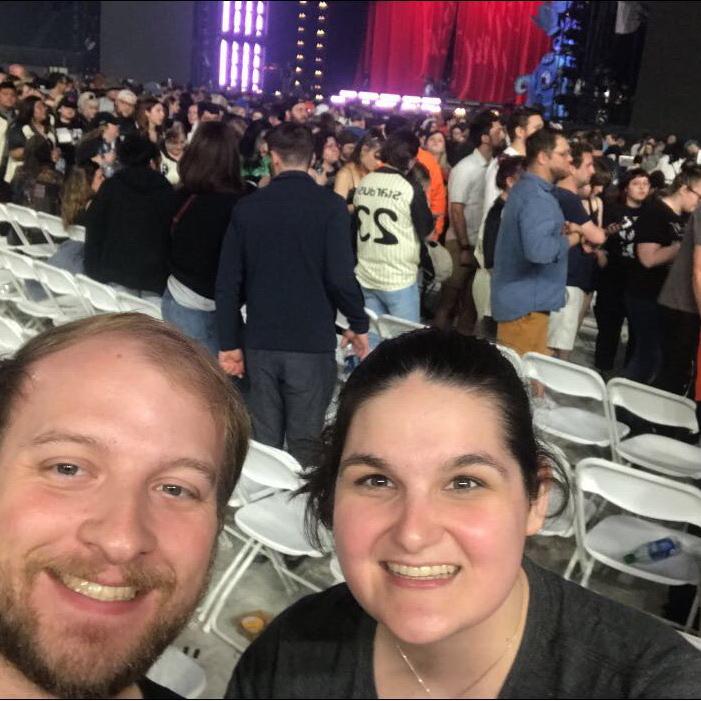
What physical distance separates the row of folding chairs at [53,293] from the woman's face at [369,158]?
5.97 ft

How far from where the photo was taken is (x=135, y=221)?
3.88 m

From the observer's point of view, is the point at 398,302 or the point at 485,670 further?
the point at 398,302

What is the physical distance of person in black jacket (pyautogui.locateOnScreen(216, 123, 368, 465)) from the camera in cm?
300

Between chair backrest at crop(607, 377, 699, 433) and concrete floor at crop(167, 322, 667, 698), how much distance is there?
2.15 feet

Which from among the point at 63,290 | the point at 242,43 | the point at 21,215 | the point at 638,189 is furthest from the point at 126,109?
the point at 242,43

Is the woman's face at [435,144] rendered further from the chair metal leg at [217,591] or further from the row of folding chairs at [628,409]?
the chair metal leg at [217,591]

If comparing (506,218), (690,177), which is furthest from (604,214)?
(506,218)

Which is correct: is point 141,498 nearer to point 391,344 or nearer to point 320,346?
point 391,344

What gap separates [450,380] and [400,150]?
351 cm

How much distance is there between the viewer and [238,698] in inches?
46.6

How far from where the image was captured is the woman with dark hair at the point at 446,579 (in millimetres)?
972

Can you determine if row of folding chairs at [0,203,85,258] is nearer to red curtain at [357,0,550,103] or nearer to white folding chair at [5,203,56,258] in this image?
white folding chair at [5,203,56,258]

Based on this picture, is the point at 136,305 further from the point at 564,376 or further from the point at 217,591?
the point at 564,376

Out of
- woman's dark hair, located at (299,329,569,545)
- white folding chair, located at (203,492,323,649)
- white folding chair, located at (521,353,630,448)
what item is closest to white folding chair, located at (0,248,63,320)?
white folding chair, located at (203,492,323,649)
